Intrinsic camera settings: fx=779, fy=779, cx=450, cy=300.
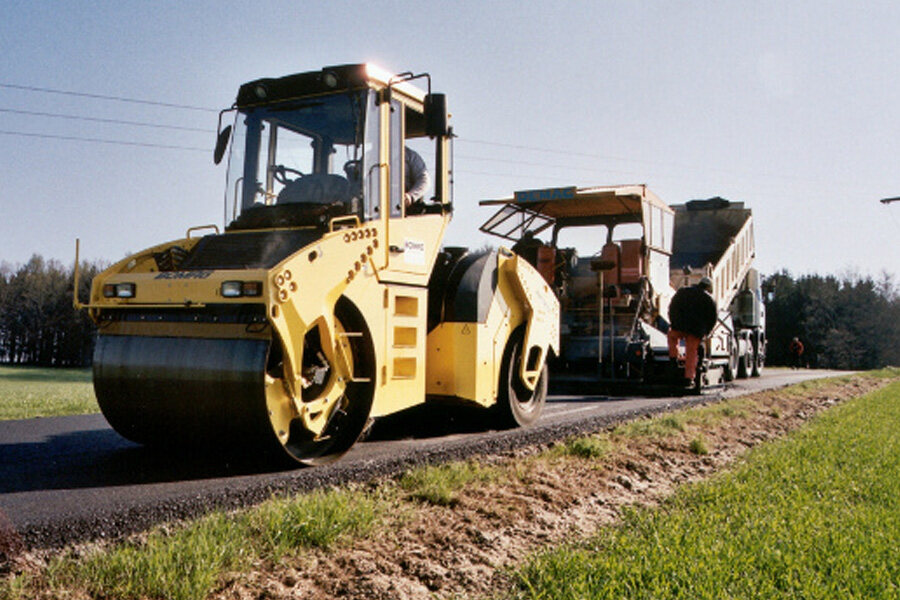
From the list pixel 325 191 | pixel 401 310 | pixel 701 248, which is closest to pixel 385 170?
pixel 325 191

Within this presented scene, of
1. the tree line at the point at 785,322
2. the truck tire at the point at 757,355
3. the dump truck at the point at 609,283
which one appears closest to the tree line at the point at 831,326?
the tree line at the point at 785,322

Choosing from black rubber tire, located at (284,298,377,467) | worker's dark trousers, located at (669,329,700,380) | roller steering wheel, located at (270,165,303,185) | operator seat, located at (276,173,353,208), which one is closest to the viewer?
black rubber tire, located at (284,298,377,467)

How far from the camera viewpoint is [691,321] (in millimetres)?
11672

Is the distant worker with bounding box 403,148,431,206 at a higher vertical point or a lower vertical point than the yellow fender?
higher

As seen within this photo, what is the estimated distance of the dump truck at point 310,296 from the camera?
4.54 meters

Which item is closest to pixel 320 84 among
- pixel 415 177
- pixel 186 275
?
pixel 415 177

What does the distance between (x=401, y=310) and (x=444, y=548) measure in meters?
2.35

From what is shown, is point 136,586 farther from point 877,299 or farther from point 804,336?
point 877,299

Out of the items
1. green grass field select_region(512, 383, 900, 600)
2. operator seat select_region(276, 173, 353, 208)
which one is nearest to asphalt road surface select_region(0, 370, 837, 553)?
green grass field select_region(512, 383, 900, 600)

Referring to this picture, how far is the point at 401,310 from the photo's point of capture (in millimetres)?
5742

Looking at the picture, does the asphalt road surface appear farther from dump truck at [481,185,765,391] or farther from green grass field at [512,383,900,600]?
dump truck at [481,185,765,391]

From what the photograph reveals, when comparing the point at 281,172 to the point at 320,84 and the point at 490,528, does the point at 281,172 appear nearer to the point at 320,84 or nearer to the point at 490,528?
the point at 320,84

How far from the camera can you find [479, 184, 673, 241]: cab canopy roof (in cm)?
1237

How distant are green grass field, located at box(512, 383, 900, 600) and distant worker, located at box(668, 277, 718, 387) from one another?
5.80 metres
